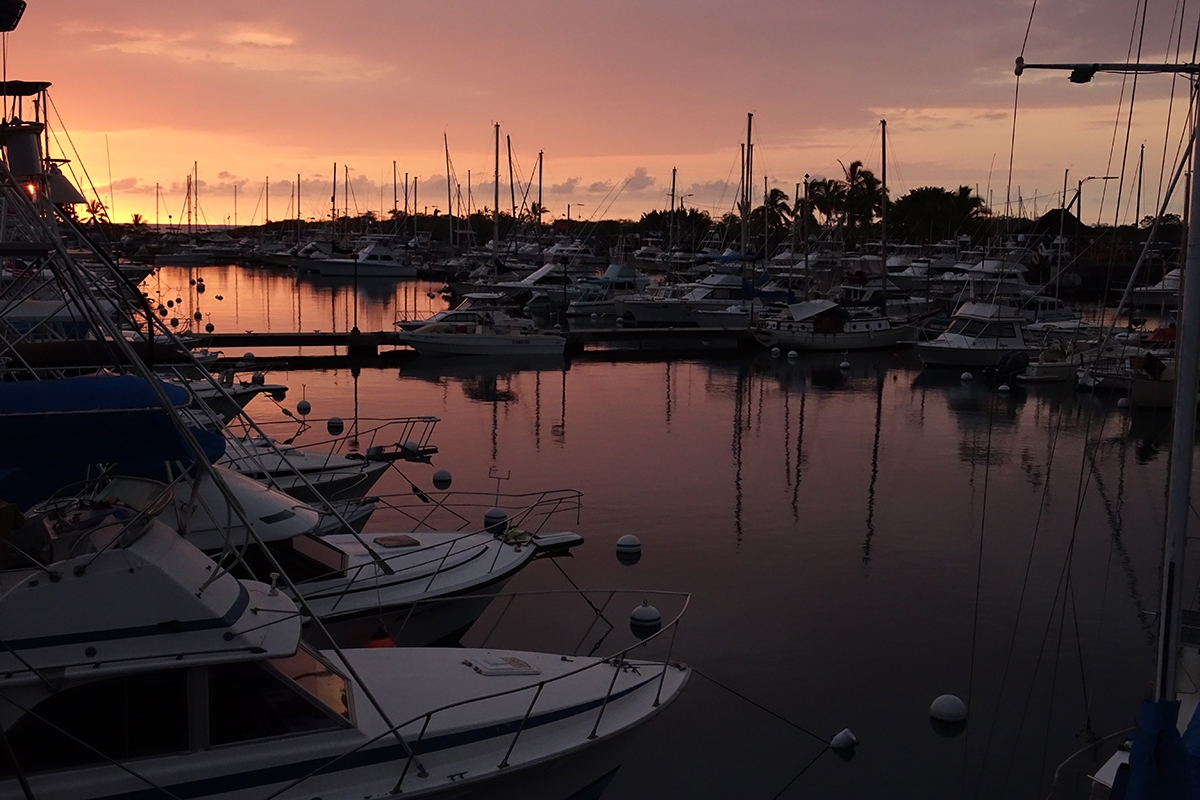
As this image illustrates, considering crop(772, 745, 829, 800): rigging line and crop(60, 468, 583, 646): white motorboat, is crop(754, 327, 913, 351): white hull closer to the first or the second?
crop(60, 468, 583, 646): white motorboat

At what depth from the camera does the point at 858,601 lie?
51.7 feet

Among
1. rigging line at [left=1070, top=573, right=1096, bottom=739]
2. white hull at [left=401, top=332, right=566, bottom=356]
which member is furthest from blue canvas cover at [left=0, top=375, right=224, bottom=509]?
white hull at [left=401, top=332, right=566, bottom=356]

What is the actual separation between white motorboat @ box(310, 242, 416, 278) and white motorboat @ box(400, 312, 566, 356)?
53404 millimetres

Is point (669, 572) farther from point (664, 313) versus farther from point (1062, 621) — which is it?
point (664, 313)

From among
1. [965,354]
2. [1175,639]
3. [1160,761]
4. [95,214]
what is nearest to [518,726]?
[1160,761]

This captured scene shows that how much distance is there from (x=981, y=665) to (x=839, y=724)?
2.67 meters

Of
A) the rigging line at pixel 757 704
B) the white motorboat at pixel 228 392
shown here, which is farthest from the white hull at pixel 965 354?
the rigging line at pixel 757 704

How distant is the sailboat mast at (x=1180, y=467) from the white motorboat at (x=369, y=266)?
88.7m

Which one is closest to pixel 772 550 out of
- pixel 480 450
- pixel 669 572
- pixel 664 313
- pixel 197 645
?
pixel 669 572

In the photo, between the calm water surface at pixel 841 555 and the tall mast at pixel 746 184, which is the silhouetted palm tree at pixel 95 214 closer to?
the calm water surface at pixel 841 555

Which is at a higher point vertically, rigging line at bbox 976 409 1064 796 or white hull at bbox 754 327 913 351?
white hull at bbox 754 327 913 351

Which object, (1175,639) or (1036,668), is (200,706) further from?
(1036,668)

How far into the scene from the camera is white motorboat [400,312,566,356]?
1620 inches

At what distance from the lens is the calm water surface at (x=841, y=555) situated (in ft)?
38.3
